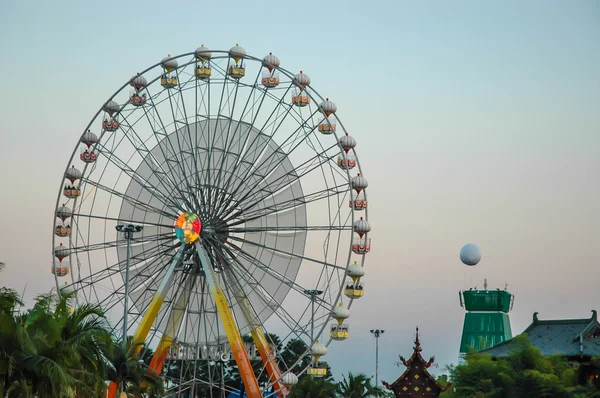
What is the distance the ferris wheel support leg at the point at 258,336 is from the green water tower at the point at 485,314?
59.4m

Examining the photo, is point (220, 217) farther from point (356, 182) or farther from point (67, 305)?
point (67, 305)

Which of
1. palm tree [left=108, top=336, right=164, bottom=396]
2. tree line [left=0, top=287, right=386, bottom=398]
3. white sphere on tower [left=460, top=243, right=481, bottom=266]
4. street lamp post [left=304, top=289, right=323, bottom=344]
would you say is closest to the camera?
tree line [left=0, top=287, right=386, bottom=398]

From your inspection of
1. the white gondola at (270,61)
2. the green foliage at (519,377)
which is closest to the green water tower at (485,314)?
the green foliage at (519,377)

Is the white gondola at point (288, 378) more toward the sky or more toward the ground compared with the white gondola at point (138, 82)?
more toward the ground

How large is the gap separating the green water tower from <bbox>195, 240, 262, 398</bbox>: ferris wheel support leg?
62.4 metres

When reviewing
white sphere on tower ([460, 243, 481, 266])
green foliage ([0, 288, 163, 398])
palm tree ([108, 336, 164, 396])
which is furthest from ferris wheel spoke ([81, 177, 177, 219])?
white sphere on tower ([460, 243, 481, 266])

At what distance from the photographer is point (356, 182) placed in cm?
6756

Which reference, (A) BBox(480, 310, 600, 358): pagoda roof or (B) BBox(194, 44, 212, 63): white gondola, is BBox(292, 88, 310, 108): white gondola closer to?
(B) BBox(194, 44, 212, 63): white gondola

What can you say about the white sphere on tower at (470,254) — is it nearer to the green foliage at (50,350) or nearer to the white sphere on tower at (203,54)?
the white sphere on tower at (203,54)

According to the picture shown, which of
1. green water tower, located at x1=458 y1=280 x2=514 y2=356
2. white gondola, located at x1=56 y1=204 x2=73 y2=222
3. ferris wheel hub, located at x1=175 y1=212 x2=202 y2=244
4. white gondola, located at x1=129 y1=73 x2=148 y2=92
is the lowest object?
ferris wheel hub, located at x1=175 y1=212 x2=202 y2=244

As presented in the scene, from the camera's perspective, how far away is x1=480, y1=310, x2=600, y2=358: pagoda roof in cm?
7400

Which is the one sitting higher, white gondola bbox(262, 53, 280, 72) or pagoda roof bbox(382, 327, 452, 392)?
white gondola bbox(262, 53, 280, 72)

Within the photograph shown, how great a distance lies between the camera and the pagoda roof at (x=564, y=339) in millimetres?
74000

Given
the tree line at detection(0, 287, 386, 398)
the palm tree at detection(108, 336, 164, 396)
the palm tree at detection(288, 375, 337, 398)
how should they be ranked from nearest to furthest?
the tree line at detection(0, 287, 386, 398) < the palm tree at detection(108, 336, 164, 396) < the palm tree at detection(288, 375, 337, 398)
